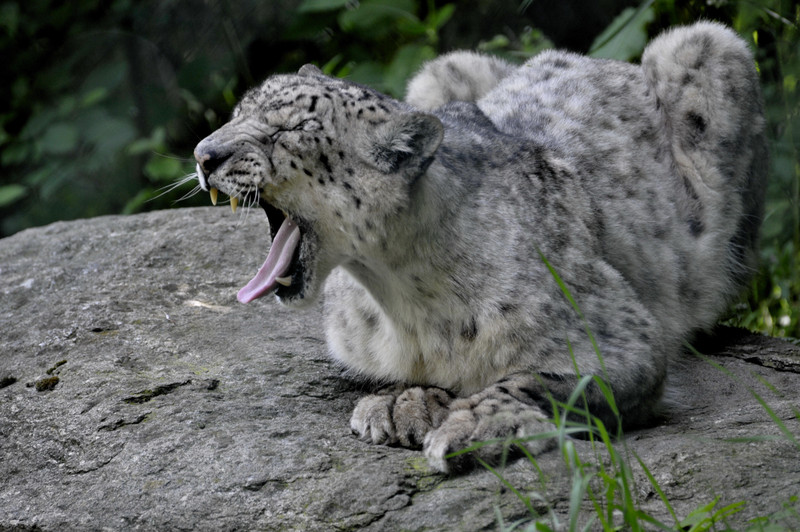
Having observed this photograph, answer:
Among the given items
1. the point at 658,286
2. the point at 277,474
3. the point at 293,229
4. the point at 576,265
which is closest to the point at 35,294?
the point at 293,229

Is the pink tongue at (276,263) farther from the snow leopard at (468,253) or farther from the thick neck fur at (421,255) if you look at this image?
the thick neck fur at (421,255)

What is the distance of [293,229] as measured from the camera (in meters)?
4.25

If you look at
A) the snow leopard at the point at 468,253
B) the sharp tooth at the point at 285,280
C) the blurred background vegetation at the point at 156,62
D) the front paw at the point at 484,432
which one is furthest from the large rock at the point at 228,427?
the blurred background vegetation at the point at 156,62

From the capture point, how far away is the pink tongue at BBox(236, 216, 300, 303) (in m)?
4.21

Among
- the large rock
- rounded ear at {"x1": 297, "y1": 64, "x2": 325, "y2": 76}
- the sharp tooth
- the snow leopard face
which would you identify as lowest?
the large rock

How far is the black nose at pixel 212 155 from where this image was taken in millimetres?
4172

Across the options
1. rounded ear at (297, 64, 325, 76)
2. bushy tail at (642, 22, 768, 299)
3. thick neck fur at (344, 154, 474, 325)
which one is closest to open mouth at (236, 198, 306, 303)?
thick neck fur at (344, 154, 474, 325)

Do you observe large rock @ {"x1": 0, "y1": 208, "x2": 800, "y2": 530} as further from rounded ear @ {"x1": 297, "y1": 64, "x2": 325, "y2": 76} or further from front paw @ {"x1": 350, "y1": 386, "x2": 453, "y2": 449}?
rounded ear @ {"x1": 297, "y1": 64, "x2": 325, "y2": 76}

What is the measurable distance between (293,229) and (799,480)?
225 cm

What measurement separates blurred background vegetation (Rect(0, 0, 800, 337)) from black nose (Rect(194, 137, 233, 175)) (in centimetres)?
428

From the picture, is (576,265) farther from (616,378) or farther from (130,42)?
(130,42)

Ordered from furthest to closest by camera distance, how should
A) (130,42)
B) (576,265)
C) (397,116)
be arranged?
1. (130,42)
2. (576,265)
3. (397,116)

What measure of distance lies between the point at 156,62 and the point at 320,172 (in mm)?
5655

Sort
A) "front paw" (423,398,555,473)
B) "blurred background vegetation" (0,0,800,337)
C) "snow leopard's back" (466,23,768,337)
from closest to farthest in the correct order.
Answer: "front paw" (423,398,555,473)
"snow leopard's back" (466,23,768,337)
"blurred background vegetation" (0,0,800,337)
